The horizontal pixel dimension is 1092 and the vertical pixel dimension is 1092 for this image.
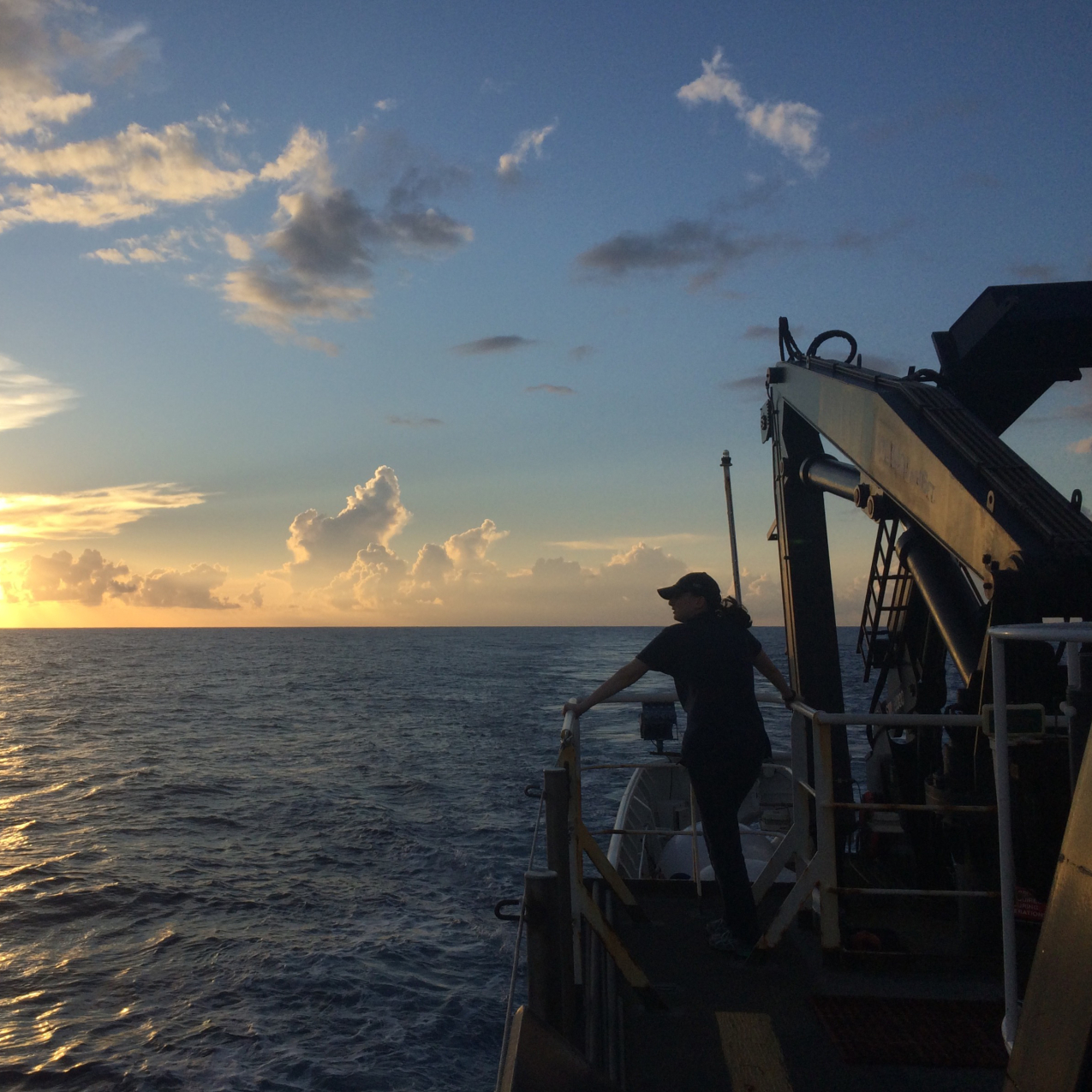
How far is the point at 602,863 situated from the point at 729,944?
82 cm

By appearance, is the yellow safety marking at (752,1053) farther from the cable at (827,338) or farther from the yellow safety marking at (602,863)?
the cable at (827,338)

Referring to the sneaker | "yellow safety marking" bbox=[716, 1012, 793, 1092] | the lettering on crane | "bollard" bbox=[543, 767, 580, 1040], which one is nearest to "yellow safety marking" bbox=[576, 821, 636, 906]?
the sneaker

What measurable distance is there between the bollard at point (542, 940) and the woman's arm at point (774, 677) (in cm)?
219

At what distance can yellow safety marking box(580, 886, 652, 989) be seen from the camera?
4.34m

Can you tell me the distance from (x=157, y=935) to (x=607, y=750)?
17.7 m

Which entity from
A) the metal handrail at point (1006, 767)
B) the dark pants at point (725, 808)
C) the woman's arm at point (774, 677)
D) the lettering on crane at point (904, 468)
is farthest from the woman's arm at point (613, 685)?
the lettering on crane at point (904, 468)

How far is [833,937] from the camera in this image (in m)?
4.80

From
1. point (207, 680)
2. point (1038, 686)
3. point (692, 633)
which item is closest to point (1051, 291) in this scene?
point (1038, 686)

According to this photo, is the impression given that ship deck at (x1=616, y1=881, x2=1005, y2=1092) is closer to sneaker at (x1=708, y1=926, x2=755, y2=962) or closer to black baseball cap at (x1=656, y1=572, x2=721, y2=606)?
sneaker at (x1=708, y1=926, x2=755, y2=962)

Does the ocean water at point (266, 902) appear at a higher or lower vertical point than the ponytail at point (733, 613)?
lower

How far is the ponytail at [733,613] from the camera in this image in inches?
192

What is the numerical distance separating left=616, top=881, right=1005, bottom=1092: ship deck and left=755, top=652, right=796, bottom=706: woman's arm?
1.41 meters

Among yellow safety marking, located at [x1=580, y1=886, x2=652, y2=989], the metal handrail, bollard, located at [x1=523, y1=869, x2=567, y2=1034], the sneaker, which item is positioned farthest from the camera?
the sneaker

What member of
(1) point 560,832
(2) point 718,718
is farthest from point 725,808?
(1) point 560,832
